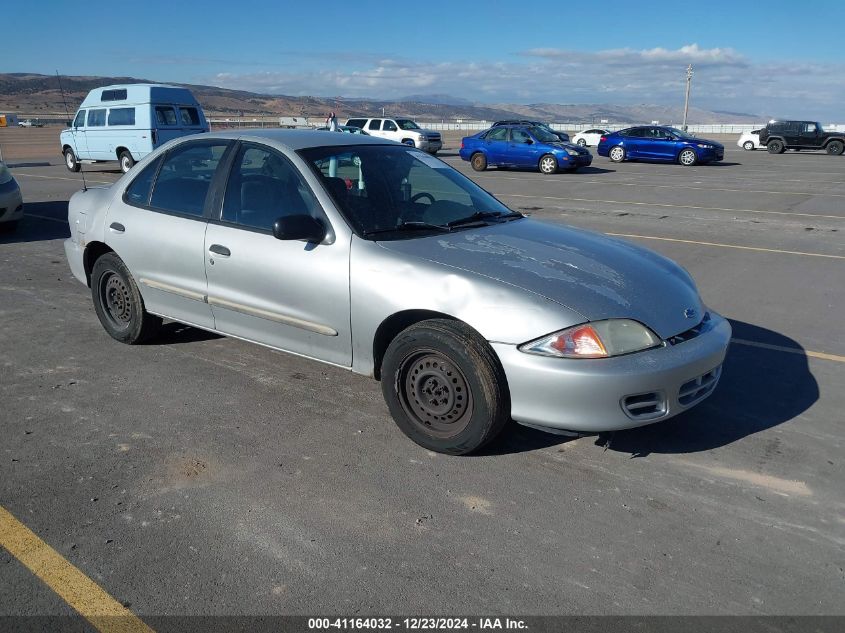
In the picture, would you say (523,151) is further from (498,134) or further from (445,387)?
(445,387)

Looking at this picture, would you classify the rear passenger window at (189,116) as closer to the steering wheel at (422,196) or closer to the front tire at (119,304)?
the front tire at (119,304)

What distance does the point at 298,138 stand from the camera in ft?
15.2

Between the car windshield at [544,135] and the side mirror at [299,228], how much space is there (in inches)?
806

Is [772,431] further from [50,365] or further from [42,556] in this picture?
[50,365]

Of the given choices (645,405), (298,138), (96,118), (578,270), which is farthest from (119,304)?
(96,118)

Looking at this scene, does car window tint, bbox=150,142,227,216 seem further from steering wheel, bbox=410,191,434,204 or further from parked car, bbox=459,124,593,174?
parked car, bbox=459,124,593,174

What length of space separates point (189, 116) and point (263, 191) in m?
17.5

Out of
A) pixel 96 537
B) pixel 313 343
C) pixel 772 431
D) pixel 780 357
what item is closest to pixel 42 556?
pixel 96 537

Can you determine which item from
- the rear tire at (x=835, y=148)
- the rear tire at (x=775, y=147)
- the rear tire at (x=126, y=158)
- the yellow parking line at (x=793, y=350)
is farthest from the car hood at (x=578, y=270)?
the rear tire at (x=775, y=147)

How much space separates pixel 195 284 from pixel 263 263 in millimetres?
693

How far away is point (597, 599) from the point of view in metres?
2.64

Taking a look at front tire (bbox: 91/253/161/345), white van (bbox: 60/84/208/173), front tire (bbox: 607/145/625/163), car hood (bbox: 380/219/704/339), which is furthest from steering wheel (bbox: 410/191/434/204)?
front tire (bbox: 607/145/625/163)

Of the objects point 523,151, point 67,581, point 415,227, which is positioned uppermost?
point 523,151

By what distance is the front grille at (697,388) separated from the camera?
3.54 meters
